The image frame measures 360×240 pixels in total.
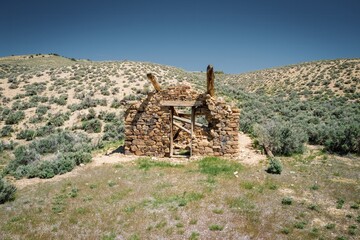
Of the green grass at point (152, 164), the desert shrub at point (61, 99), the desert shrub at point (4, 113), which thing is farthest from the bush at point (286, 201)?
the desert shrub at point (61, 99)

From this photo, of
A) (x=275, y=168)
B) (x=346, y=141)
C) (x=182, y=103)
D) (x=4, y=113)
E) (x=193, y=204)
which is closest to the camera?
(x=193, y=204)

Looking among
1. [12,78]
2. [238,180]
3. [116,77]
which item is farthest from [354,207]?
[12,78]

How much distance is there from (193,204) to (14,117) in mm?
19751


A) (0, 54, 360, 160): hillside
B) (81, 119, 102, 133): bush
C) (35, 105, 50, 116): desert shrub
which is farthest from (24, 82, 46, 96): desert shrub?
(81, 119, 102, 133): bush

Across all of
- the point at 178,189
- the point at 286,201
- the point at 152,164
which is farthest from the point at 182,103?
the point at 286,201

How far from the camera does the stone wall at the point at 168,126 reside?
478 inches

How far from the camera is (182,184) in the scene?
920 centimetres

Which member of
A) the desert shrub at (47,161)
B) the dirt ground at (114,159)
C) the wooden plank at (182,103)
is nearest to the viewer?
the dirt ground at (114,159)

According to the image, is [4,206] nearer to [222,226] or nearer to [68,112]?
[222,226]

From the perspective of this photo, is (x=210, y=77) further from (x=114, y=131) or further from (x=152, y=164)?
(x=114, y=131)

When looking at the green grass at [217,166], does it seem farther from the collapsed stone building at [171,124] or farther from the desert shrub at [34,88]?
the desert shrub at [34,88]

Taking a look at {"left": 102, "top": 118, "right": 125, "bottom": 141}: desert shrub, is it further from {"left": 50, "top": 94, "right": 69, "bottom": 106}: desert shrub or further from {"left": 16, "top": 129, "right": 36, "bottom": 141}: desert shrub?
{"left": 50, "top": 94, "right": 69, "bottom": 106}: desert shrub

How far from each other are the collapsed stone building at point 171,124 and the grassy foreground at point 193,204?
4.94 ft

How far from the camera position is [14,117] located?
21062mm
